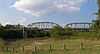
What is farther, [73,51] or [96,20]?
[96,20]

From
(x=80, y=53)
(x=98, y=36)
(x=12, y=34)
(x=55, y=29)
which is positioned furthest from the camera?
(x=12, y=34)

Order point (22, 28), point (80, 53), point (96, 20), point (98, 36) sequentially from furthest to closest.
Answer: point (22, 28) → point (96, 20) → point (98, 36) → point (80, 53)

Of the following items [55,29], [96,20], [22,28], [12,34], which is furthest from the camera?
[22,28]

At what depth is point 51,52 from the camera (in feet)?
107

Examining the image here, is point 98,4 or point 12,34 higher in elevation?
point 98,4

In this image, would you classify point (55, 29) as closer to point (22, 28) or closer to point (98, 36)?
point (98, 36)

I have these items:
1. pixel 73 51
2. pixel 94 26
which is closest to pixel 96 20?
pixel 94 26

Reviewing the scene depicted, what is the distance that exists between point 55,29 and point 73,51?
40645mm

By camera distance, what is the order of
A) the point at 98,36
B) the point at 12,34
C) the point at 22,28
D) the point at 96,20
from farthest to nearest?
the point at 22,28 → the point at 12,34 → the point at 96,20 → the point at 98,36

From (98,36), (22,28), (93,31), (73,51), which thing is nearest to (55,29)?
(93,31)

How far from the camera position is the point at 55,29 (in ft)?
242

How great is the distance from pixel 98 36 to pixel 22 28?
40.8m

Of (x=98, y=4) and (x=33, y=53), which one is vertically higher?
(x=98, y=4)

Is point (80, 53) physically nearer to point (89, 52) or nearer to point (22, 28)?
point (89, 52)
